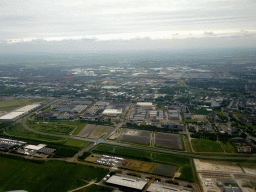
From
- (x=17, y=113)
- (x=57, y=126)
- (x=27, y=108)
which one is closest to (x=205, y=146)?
(x=57, y=126)

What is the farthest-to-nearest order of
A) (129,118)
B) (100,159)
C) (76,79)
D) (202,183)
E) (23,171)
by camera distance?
(76,79) < (129,118) < (100,159) < (23,171) < (202,183)

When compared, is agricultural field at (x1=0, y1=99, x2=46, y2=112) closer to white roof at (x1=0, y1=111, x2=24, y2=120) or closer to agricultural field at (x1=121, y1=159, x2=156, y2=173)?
white roof at (x1=0, y1=111, x2=24, y2=120)

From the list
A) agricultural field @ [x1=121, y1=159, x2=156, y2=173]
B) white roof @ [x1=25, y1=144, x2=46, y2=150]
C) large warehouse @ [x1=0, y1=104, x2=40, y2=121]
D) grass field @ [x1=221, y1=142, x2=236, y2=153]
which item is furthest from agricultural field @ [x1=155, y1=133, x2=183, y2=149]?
large warehouse @ [x1=0, y1=104, x2=40, y2=121]

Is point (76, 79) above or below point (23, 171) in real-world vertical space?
above

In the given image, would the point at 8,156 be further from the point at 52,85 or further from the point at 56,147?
the point at 52,85

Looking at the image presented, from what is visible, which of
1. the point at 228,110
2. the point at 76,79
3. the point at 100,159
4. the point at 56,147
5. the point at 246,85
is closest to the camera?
the point at 100,159

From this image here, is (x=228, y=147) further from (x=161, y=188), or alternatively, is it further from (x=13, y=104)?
(x=13, y=104)

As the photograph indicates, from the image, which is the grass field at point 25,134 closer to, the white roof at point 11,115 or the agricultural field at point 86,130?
the agricultural field at point 86,130

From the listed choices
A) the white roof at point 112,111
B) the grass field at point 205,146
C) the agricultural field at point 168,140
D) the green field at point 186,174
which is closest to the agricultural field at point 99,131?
the white roof at point 112,111

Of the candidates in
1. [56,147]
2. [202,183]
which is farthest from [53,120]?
[202,183]
